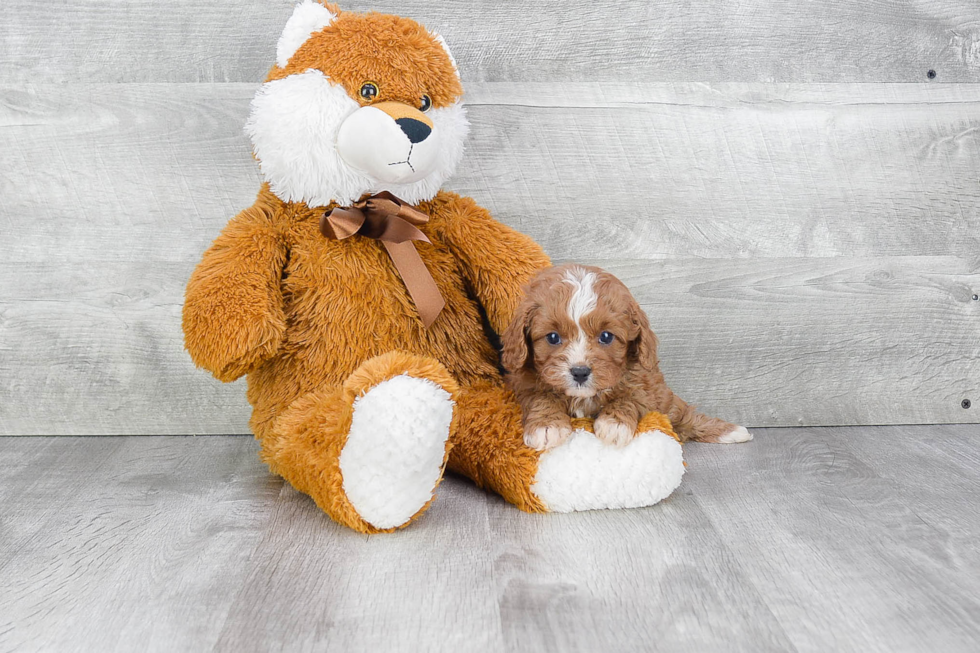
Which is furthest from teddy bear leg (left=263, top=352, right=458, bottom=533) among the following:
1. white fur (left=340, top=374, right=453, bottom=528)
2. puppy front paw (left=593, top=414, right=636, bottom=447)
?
puppy front paw (left=593, top=414, right=636, bottom=447)

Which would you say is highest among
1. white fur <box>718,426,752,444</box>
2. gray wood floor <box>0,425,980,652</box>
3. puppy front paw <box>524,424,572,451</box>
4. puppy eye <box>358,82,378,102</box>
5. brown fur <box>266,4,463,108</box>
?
brown fur <box>266,4,463,108</box>

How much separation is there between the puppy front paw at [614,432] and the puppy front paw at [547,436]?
0.16 ft

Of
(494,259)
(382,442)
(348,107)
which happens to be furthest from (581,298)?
(348,107)

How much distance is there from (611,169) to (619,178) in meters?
0.02

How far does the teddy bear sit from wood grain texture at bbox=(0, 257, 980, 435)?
39cm

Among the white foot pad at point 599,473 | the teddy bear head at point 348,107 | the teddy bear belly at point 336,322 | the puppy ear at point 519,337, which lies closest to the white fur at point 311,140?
the teddy bear head at point 348,107

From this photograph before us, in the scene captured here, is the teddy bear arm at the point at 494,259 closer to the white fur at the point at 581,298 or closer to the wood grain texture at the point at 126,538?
the white fur at the point at 581,298

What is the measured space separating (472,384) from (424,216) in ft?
0.98

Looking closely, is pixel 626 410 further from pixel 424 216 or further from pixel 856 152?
pixel 856 152

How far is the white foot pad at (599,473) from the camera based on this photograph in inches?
51.9

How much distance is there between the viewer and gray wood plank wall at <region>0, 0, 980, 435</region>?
1.70 metres

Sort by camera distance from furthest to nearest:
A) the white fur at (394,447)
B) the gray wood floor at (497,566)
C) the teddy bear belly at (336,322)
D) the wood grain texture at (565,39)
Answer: the wood grain texture at (565,39) < the teddy bear belly at (336,322) < the white fur at (394,447) < the gray wood floor at (497,566)

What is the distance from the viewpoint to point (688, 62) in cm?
175

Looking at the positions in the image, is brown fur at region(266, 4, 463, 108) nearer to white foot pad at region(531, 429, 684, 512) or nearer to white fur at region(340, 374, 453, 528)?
white fur at region(340, 374, 453, 528)
